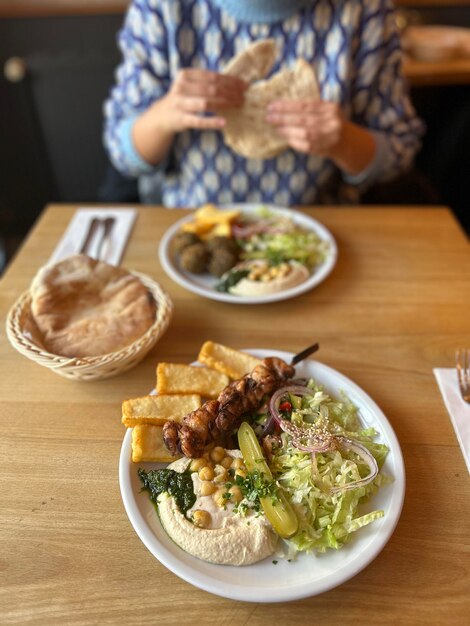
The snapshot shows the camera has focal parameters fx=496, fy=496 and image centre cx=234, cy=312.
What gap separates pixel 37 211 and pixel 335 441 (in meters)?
3.45

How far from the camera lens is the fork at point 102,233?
179 cm

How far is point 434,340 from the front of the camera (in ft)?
4.80

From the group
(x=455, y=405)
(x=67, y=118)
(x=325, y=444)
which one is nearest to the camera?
(x=325, y=444)

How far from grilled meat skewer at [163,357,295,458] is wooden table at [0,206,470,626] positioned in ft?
0.58

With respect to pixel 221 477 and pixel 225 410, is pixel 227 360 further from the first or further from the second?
pixel 221 477

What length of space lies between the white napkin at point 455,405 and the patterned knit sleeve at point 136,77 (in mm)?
1424

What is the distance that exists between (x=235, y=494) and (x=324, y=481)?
0.59 ft

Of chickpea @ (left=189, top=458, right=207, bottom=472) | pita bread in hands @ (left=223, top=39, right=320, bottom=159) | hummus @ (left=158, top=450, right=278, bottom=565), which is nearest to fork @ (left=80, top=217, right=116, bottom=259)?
pita bread in hands @ (left=223, top=39, right=320, bottom=159)

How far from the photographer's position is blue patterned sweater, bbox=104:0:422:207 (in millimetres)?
1892

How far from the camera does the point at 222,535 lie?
3.01 ft

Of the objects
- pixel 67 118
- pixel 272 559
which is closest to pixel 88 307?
pixel 272 559

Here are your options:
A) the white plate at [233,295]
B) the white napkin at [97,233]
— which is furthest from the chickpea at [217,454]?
the white napkin at [97,233]

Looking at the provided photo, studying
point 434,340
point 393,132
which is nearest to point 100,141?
point 393,132

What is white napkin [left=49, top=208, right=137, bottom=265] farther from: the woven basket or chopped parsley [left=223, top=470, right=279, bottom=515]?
chopped parsley [left=223, top=470, right=279, bottom=515]
